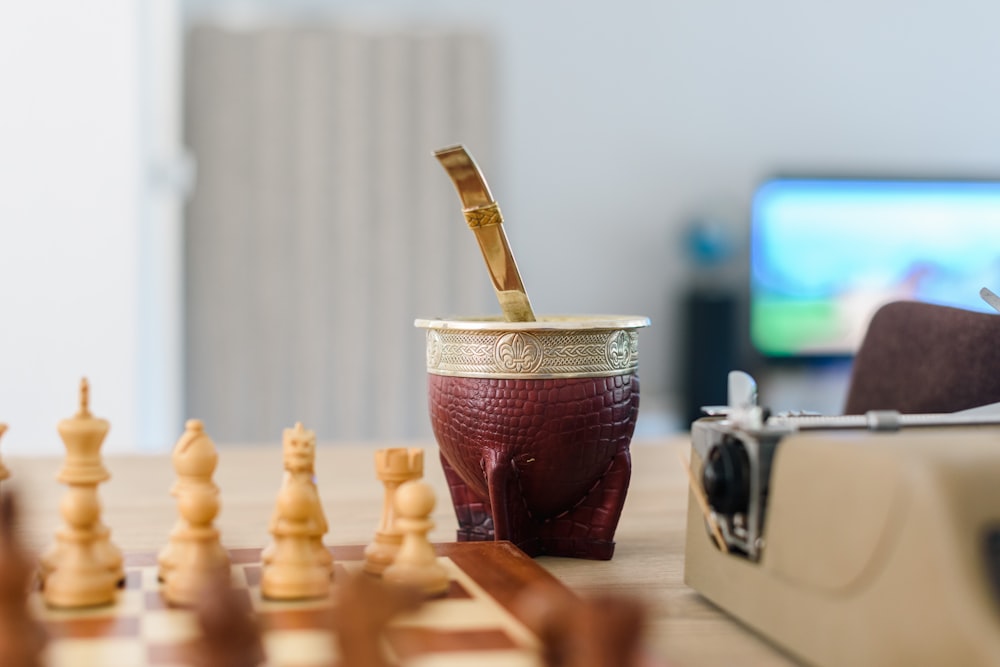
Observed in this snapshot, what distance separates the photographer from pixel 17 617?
41 centimetres

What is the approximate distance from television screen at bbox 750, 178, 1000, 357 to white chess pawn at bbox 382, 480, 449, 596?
11.3ft

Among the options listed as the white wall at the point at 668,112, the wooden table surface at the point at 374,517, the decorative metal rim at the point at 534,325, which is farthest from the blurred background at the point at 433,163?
the decorative metal rim at the point at 534,325

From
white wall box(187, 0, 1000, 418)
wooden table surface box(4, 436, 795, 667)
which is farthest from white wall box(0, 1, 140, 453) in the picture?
wooden table surface box(4, 436, 795, 667)

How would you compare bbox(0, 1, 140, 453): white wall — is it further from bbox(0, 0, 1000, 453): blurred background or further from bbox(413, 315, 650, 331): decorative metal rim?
bbox(413, 315, 650, 331): decorative metal rim

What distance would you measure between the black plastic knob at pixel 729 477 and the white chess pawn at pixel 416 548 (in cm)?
15

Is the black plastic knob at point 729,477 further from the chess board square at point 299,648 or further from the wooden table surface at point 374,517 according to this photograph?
the chess board square at point 299,648

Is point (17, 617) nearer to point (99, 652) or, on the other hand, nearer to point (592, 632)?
point (99, 652)

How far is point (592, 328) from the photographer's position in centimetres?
66

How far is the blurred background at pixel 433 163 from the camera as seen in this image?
351 centimetres

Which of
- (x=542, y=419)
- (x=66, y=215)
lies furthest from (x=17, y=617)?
(x=66, y=215)

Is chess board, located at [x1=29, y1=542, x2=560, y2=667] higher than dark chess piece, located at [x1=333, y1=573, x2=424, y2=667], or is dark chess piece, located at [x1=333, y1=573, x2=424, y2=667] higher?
dark chess piece, located at [x1=333, y1=573, x2=424, y2=667]

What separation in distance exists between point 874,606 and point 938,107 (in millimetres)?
4349

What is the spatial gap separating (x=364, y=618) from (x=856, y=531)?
231mm

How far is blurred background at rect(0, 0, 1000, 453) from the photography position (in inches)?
138
